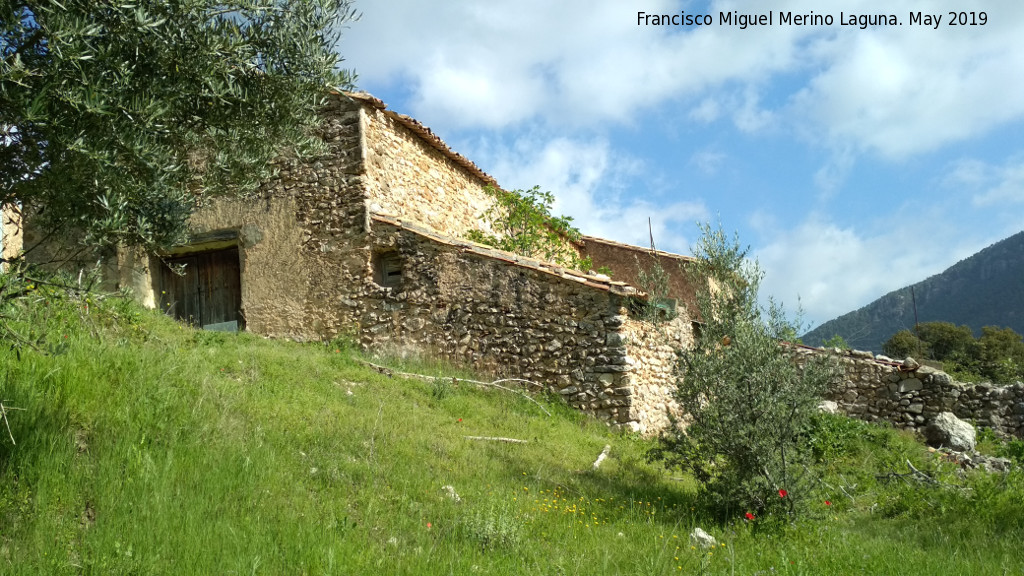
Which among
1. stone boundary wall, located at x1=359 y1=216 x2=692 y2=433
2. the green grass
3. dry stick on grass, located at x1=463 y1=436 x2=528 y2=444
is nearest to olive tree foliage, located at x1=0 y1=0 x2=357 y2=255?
the green grass

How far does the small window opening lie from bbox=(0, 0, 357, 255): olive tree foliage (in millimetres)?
6494

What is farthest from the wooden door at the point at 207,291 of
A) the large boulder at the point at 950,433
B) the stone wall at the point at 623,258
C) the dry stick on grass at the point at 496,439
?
the large boulder at the point at 950,433

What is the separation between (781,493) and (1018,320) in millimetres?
64660

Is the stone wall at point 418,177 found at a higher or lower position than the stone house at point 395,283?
higher

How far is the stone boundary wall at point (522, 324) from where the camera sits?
1070 centimetres

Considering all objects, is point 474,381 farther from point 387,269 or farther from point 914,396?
point 914,396

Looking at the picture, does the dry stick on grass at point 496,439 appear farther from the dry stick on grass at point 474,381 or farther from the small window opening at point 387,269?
the small window opening at point 387,269

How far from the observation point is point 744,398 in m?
6.86

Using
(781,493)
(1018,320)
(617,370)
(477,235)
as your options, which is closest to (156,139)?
(781,493)

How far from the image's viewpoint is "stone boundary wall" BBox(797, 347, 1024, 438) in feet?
48.1

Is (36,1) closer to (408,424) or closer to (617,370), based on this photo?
(408,424)

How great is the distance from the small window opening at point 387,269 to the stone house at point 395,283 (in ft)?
0.08

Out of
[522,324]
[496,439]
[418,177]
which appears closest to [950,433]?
[522,324]

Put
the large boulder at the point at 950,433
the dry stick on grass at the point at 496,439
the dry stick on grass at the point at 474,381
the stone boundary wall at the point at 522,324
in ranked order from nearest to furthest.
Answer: the dry stick on grass at the point at 496,439 → the dry stick on grass at the point at 474,381 → the stone boundary wall at the point at 522,324 → the large boulder at the point at 950,433
